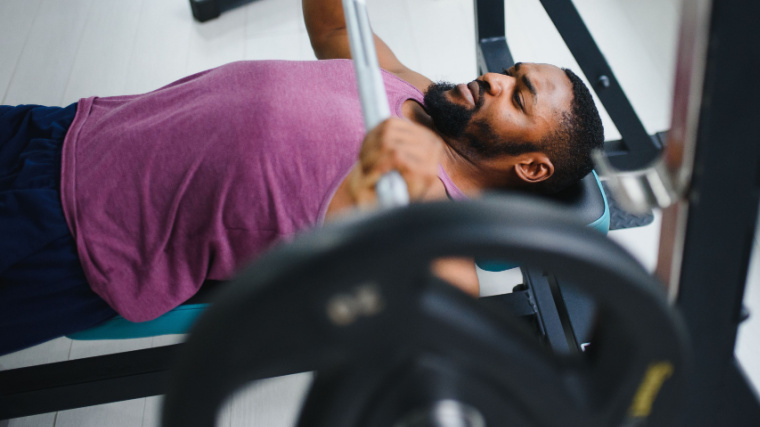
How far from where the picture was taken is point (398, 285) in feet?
1.41

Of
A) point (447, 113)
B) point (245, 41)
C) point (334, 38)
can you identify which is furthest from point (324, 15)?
point (245, 41)

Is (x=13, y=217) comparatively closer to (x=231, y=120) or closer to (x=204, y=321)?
(x=231, y=120)

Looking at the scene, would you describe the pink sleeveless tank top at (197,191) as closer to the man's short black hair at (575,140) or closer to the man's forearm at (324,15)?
the man's short black hair at (575,140)

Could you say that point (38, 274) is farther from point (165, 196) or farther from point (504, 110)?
point (504, 110)

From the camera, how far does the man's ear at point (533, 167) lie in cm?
138

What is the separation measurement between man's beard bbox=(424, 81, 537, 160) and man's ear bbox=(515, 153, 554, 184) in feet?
0.07

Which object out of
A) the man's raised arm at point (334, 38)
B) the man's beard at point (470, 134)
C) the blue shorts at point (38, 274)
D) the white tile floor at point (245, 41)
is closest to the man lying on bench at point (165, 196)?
the blue shorts at point (38, 274)

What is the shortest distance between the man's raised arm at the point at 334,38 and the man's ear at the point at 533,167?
37cm

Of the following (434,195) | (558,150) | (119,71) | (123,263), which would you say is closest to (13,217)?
(123,263)

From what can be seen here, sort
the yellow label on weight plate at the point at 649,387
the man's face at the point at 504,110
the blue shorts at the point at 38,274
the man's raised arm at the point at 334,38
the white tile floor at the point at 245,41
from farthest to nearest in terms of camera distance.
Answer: the white tile floor at the point at 245,41, the man's raised arm at the point at 334,38, the man's face at the point at 504,110, the blue shorts at the point at 38,274, the yellow label on weight plate at the point at 649,387

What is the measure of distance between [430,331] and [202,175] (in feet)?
2.51

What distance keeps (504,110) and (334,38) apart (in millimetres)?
562

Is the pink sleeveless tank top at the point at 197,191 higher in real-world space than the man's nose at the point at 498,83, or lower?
lower

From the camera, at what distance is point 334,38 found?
170cm
